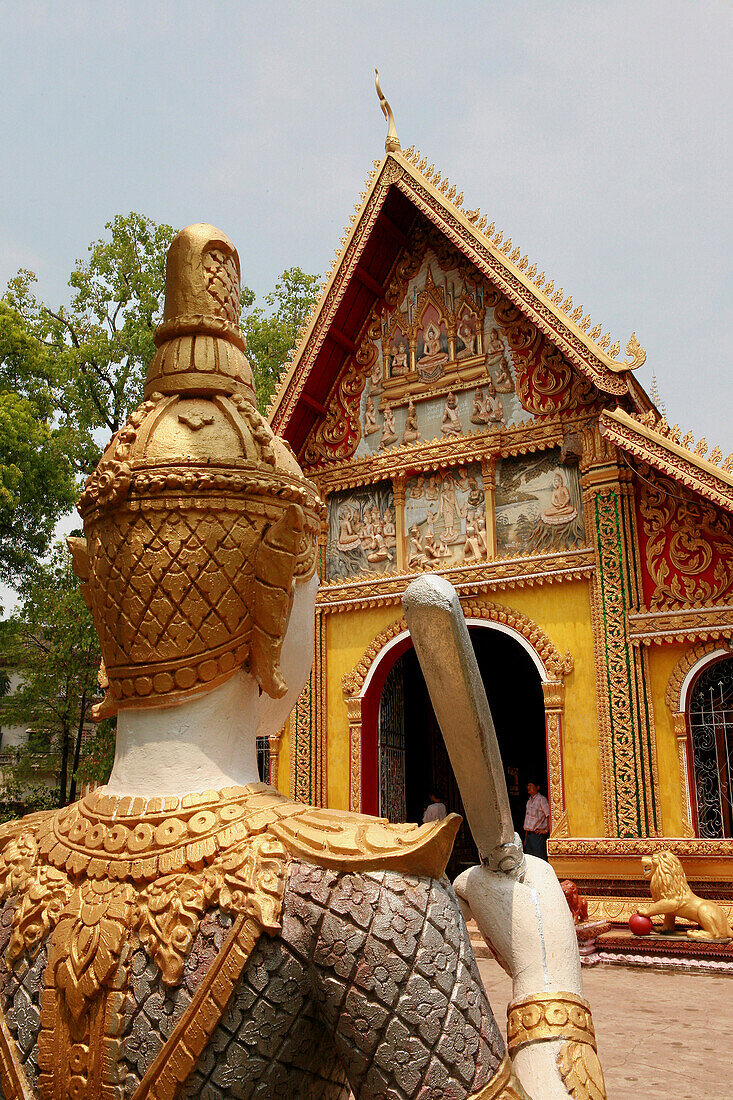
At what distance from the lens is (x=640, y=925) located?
7.81 m

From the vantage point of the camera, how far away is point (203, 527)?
154 centimetres

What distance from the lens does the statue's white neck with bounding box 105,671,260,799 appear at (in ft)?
4.99

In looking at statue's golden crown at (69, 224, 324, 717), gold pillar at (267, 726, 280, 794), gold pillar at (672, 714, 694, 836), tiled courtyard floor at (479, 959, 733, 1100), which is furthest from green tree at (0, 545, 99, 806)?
statue's golden crown at (69, 224, 324, 717)

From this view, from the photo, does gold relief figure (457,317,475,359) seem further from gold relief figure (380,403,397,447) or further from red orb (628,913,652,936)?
red orb (628,913,652,936)

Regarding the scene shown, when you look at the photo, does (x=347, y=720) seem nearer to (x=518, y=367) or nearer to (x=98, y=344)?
(x=518, y=367)

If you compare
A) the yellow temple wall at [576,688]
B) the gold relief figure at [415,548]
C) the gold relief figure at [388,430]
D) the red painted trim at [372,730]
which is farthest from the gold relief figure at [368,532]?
the yellow temple wall at [576,688]

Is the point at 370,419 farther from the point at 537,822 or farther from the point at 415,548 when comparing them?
the point at 537,822

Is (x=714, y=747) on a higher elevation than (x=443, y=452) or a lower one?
lower

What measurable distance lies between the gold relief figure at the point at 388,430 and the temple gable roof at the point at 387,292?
3.00ft

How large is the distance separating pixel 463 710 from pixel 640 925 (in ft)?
24.2

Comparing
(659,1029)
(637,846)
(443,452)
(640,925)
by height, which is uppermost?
(443,452)

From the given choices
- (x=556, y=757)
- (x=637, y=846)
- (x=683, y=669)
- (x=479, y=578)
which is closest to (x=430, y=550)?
(x=479, y=578)

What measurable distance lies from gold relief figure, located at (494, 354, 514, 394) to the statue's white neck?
361 inches

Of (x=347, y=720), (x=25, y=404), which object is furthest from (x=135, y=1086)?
(x=25, y=404)
